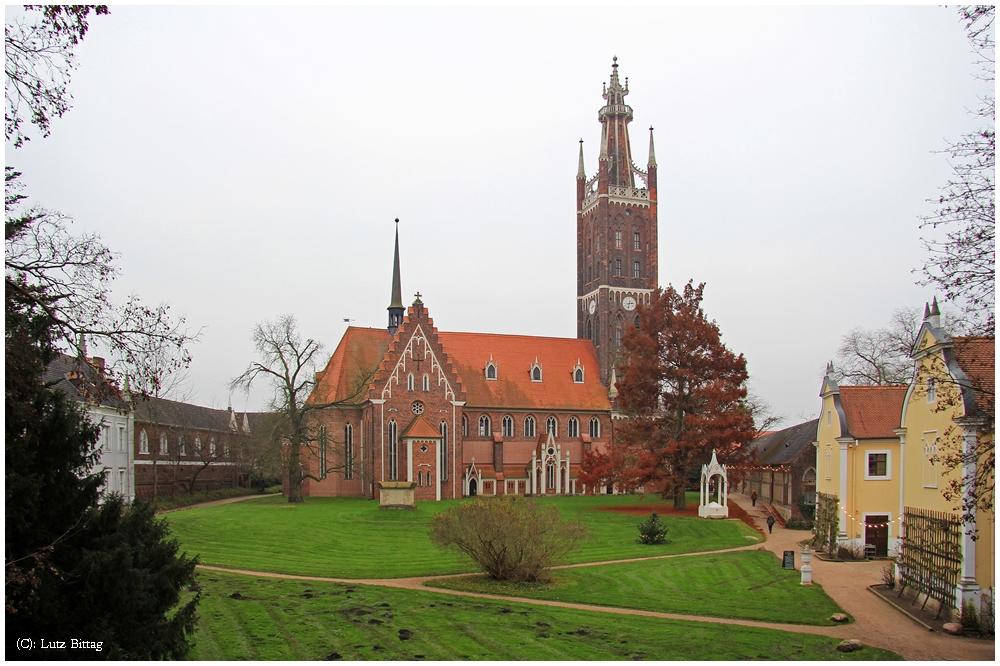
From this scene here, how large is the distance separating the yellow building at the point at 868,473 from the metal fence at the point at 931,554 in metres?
7.74

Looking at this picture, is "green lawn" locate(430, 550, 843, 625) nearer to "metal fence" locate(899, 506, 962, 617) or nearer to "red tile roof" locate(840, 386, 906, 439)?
"metal fence" locate(899, 506, 962, 617)

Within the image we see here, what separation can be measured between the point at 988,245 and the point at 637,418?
33.7m

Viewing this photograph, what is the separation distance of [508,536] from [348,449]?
103 ft

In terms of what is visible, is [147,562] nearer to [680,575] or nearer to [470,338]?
[680,575]

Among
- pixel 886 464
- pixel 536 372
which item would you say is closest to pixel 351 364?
pixel 536 372

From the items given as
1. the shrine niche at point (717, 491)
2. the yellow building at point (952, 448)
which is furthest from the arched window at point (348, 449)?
the yellow building at point (952, 448)

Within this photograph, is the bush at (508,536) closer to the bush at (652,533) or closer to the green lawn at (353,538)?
the green lawn at (353,538)


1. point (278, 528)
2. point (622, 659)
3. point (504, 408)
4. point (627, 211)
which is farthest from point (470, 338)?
point (622, 659)

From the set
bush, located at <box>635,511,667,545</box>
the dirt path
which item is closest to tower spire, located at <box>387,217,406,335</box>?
bush, located at <box>635,511,667,545</box>

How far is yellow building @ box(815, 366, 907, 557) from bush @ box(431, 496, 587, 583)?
12151mm

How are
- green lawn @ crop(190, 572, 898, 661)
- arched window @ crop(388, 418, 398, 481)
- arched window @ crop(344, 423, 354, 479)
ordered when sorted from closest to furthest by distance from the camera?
green lawn @ crop(190, 572, 898, 661) → arched window @ crop(388, 418, 398, 481) → arched window @ crop(344, 423, 354, 479)

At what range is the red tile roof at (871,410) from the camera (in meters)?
30.1

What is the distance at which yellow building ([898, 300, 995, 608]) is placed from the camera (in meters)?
15.6

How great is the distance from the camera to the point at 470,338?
61.1 m
